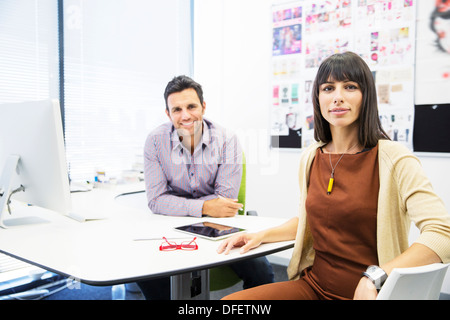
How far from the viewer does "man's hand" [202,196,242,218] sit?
171 cm

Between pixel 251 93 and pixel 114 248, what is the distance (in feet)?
7.60

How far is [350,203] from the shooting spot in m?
1.15

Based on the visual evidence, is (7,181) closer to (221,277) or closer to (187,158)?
(187,158)

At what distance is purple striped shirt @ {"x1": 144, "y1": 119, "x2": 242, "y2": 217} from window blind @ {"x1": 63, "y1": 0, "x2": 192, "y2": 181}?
85 cm

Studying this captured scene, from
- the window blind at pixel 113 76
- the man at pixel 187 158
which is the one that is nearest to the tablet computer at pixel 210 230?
the man at pixel 187 158

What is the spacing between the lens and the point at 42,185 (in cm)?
138

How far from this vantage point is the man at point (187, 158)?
74.7 inches

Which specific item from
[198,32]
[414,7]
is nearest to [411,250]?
[414,7]

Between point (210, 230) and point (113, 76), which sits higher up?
point (113, 76)

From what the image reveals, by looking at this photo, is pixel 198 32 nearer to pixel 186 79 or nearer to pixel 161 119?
pixel 161 119

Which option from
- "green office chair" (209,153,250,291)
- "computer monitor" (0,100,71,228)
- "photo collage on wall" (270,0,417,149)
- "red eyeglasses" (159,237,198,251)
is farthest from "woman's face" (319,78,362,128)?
"photo collage on wall" (270,0,417,149)

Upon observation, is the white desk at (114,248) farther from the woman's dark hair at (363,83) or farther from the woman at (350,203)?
the woman's dark hair at (363,83)

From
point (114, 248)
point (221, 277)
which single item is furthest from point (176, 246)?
point (221, 277)

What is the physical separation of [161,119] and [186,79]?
1.54 metres
